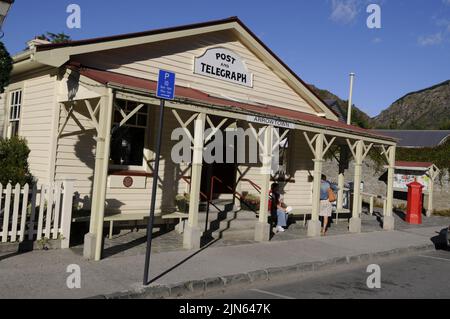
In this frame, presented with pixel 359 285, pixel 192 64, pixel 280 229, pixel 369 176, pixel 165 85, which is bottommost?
pixel 359 285

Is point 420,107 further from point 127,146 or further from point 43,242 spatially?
point 43,242

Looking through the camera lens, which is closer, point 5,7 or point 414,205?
point 5,7

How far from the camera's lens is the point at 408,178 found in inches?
785

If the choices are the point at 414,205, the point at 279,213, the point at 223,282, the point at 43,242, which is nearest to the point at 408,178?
the point at 414,205

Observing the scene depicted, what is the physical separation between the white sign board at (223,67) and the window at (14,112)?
4434mm

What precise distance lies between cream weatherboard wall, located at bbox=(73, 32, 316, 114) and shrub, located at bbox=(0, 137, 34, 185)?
2.22 meters

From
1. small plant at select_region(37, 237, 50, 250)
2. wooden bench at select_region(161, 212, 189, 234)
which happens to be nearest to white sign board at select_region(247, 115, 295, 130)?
wooden bench at select_region(161, 212, 189, 234)

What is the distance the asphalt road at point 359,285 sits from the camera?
22.9 ft

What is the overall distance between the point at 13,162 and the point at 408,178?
16175mm

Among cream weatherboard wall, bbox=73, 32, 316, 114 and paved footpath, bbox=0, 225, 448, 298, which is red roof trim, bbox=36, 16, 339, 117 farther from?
paved footpath, bbox=0, 225, 448, 298

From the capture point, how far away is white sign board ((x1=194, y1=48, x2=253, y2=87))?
12.5 meters

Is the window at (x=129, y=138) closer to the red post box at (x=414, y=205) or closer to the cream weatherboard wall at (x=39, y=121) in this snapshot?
the cream weatherboard wall at (x=39, y=121)

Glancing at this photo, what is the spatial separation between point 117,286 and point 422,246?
8.56 m

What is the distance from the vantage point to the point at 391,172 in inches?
592
